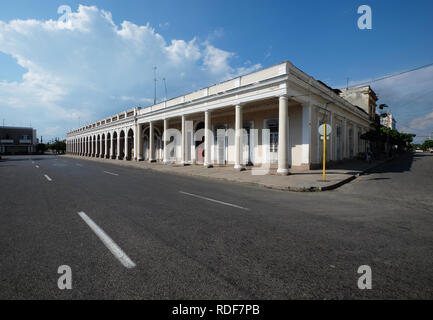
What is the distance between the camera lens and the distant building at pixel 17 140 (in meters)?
78.9

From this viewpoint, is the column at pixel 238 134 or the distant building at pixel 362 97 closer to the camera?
the column at pixel 238 134

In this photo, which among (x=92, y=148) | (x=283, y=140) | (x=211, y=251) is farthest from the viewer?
(x=92, y=148)

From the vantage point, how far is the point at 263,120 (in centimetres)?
1891

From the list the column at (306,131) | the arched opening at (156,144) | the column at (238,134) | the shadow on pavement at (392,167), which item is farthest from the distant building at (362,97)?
the arched opening at (156,144)

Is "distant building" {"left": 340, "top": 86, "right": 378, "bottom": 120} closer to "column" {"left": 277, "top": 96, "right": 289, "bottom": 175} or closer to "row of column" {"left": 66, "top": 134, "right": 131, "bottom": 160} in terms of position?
"column" {"left": 277, "top": 96, "right": 289, "bottom": 175}

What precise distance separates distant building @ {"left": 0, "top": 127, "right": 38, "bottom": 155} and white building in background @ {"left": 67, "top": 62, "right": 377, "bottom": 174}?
80.0 metres

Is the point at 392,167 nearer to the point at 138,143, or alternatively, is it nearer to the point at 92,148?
the point at 138,143

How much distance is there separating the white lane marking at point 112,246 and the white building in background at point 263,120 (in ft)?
38.0

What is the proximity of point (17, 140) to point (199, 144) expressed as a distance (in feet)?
304

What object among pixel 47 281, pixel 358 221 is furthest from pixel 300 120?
pixel 47 281

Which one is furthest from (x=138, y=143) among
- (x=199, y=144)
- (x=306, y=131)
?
(x=306, y=131)

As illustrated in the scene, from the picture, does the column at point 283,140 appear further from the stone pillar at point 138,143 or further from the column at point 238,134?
the stone pillar at point 138,143

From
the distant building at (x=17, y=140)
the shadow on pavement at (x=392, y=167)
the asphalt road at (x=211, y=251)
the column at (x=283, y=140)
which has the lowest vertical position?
the asphalt road at (x=211, y=251)

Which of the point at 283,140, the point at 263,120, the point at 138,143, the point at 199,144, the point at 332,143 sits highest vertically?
the point at 263,120
